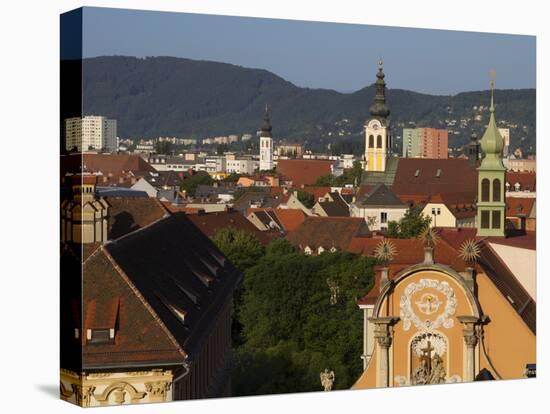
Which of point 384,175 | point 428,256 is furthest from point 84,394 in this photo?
point 384,175

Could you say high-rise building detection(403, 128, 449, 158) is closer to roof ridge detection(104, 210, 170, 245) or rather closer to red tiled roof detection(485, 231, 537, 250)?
red tiled roof detection(485, 231, 537, 250)

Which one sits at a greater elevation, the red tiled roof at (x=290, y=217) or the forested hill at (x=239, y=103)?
the forested hill at (x=239, y=103)

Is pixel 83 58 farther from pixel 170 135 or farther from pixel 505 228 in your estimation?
pixel 505 228

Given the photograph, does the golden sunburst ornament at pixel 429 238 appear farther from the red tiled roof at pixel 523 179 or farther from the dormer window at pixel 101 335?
the dormer window at pixel 101 335

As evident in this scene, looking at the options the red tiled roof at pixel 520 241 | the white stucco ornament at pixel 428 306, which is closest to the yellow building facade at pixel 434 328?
the white stucco ornament at pixel 428 306

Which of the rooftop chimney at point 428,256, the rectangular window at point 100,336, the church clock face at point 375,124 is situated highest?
the church clock face at point 375,124

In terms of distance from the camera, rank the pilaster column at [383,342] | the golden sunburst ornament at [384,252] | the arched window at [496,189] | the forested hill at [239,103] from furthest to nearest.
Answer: the arched window at [496,189] → the golden sunburst ornament at [384,252] → the pilaster column at [383,342] → the forested hill at [239,103]
